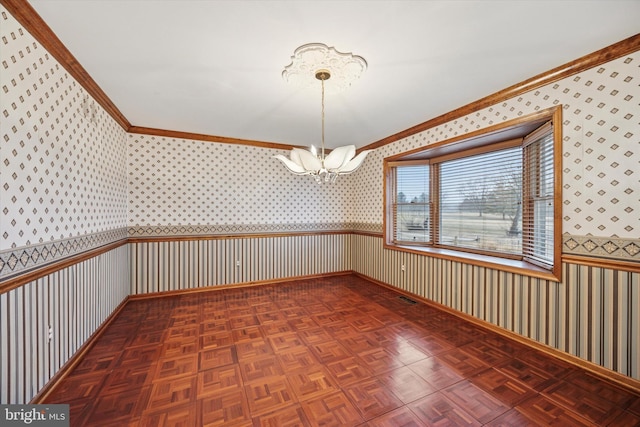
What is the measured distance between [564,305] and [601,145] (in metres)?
1.36

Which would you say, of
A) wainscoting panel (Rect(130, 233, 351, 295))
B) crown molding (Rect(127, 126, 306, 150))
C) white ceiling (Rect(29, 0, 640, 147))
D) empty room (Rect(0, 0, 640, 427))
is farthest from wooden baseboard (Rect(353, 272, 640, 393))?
crown molding (Rect(127, 126, 306, 150))

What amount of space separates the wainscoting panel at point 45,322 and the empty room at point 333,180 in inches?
0.7

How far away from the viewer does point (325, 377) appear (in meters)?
2.02

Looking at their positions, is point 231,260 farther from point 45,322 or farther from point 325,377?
point 325,377

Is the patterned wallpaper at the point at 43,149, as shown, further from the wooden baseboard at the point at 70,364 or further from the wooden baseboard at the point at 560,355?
the wooden baseboard at the point at 560,355

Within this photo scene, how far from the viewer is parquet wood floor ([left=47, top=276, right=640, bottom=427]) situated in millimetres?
1649

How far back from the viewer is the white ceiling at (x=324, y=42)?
159 cm

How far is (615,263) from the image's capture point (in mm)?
1971

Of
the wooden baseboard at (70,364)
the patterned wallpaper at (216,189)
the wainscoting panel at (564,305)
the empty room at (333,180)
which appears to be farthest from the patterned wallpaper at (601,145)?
the wooden baseboard at (70,364)

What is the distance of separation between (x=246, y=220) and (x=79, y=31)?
3.14 meters

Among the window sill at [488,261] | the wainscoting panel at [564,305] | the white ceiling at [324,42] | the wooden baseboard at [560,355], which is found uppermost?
the white ceiling at [324,42]

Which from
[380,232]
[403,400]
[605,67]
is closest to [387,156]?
[380,232]

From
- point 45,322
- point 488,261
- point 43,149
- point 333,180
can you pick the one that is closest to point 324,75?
point 333,180

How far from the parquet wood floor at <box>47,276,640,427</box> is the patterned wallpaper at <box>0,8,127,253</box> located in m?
1.20
